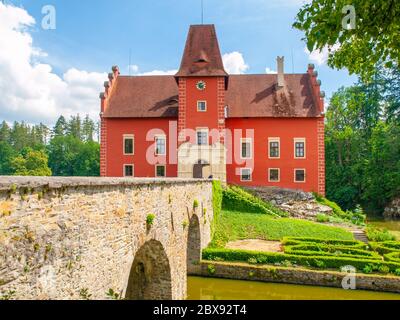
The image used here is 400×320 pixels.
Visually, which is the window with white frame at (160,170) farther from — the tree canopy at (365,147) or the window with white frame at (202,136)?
the tree canopy at (365,147)

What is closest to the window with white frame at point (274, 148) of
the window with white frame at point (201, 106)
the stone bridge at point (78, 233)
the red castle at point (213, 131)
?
the red castle at point (213, 131)

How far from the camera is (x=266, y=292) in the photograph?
49.0 ft

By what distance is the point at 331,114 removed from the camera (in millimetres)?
46750

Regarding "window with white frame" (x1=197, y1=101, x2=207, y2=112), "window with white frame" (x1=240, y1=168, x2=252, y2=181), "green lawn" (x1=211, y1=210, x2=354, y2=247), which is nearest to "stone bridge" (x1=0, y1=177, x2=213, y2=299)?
"green lawn" (x1=211, y1=210, x2=354, y2=247)

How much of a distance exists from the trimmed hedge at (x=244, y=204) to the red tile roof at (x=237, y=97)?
830cm

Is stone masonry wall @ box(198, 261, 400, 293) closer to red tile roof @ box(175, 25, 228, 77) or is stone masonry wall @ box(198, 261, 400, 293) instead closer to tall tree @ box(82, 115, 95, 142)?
red tile roof @ box(175, 25, 228, 77)

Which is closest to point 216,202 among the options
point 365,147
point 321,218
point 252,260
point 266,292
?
point 252,260

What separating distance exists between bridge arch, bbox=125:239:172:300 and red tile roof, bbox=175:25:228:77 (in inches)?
827

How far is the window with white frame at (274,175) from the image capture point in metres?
31.5

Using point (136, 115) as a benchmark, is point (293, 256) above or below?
below

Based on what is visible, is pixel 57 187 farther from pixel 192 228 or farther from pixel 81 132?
pixel 81 132

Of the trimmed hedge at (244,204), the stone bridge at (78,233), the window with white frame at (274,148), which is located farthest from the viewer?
the window with white frame at (274,148)

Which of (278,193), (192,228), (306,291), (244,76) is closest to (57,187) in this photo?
(192,228)
